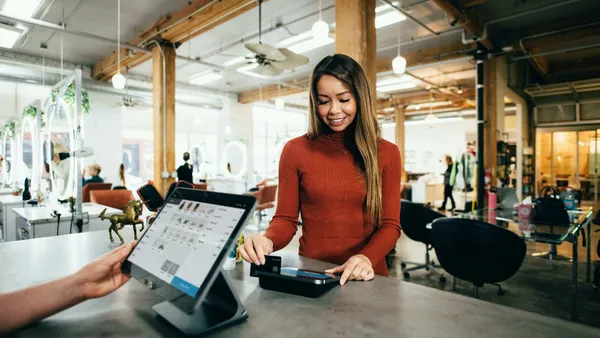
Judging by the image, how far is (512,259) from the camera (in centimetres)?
247

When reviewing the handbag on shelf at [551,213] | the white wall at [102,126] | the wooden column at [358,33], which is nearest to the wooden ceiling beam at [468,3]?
the wooden column at [358,33]

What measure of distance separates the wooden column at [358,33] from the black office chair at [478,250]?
1.62 meters

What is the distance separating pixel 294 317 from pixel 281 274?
0.19 meters

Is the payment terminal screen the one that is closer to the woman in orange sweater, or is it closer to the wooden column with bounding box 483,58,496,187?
the woman in orange sweater

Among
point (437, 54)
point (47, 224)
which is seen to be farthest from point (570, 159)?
point (47, 224)

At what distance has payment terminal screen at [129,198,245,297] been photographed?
0.68m

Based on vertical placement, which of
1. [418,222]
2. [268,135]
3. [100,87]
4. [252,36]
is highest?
[252,36]

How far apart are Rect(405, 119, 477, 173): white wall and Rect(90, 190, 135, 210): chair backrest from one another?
13483 millimetres

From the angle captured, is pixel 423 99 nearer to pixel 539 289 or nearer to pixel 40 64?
pixel 539 289

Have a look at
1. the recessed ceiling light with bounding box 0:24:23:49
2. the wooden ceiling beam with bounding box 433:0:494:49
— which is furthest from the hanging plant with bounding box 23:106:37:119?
the wooden ceiling beam with bounding box 433:0:494:49

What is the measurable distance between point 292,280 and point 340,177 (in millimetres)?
517

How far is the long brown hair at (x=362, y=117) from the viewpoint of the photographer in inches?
50.1

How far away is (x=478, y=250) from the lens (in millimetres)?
2584

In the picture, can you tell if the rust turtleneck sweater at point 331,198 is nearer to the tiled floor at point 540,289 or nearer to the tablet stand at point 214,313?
the tablet stand at point 214,313
